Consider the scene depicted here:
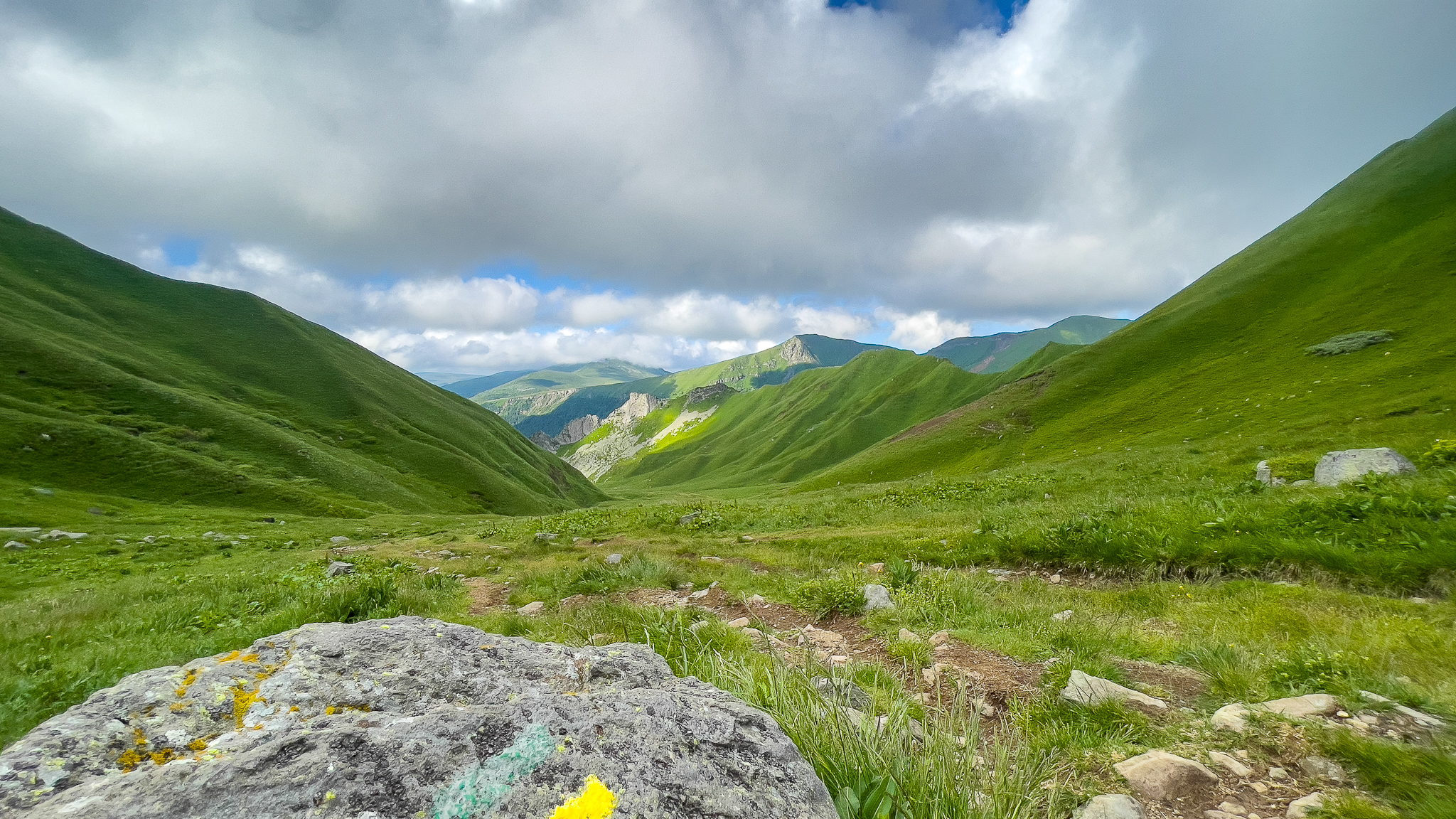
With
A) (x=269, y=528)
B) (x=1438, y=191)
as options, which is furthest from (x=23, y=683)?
(x=1438, y=191)

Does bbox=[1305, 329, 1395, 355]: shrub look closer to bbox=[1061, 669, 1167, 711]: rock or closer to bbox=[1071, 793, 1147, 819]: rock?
bbox=[1061, 669, 1167, 711]: rock

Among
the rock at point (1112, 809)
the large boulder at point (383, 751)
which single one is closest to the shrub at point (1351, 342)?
the rock at point (1112, 809)

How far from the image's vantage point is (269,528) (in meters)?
35.9

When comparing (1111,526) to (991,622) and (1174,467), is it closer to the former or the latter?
(991,622)

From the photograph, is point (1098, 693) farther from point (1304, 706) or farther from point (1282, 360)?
point (1282, 360)

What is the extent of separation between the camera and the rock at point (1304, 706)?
13.4 feet

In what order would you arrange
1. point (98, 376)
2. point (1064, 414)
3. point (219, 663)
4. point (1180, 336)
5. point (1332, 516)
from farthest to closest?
point (1180, 336) → point (1064, 414) → point (98, 376) → point (1332, 516) → point (219, 663)

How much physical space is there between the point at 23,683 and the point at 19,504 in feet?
167

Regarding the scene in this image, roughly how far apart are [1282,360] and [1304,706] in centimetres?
7845

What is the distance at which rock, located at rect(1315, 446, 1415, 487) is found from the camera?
41.1 feet

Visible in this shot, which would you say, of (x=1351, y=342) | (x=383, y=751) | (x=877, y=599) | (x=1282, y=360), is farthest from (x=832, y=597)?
(x=1282, y=360)

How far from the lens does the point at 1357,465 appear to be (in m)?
13.1

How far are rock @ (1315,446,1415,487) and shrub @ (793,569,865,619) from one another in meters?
11.8

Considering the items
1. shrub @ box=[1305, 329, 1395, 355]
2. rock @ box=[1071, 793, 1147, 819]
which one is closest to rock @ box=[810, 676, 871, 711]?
rock @ box=[1071, 793, 1147, 819]
